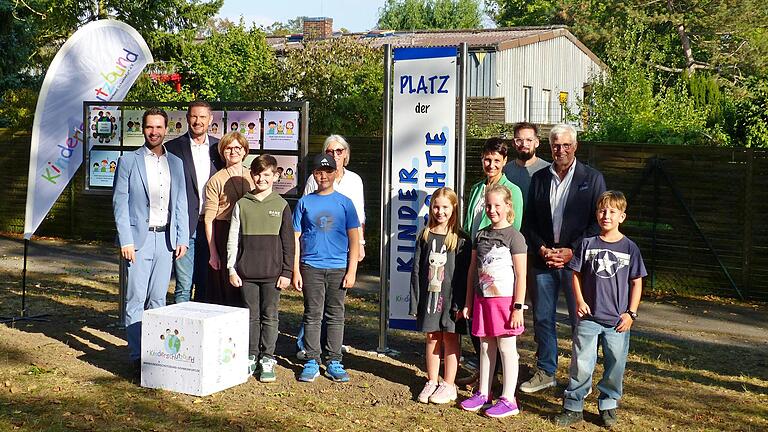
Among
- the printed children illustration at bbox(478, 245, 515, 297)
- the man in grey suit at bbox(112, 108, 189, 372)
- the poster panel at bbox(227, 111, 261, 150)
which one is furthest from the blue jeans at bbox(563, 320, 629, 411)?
the poster panel at bbox(227, 111, 261, 150)

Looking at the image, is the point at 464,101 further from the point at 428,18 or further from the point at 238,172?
the point at 428,18

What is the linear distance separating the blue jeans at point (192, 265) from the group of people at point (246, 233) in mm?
50

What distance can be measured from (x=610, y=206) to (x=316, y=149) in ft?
28.5

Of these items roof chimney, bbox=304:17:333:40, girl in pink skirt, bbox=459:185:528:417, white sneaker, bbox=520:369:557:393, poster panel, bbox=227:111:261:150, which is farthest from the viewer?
roof chimney, bbox=304:17:333:40

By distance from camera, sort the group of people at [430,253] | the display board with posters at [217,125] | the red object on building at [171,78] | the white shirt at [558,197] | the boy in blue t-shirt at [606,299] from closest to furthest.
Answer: the boy in blue t-shirt at [606,299]
the group of people at [430,253]
the white shirt at [558,197]
the display board with posters at [217,125]
the red object on building at [171,78]

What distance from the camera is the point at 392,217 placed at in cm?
818

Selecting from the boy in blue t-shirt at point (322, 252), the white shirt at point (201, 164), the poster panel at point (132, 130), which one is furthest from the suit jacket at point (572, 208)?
the poster panel at point (132, 130)

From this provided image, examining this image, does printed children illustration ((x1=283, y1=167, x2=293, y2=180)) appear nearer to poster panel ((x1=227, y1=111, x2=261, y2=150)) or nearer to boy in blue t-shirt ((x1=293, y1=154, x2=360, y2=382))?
poster panel ((x1=227, y1=111, x2=261, y2=150))

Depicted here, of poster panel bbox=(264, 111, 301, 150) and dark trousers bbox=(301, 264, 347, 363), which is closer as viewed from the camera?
dark trousers bbox=(301, 264, 347, 363)

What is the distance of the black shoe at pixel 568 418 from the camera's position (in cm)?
641

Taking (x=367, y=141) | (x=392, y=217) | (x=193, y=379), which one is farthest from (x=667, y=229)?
(x=193, y=379)

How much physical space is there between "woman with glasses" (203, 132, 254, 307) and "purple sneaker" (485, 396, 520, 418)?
7.48 feet

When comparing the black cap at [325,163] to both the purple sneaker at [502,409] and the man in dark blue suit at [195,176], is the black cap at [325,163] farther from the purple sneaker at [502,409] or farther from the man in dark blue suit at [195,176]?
the purple sneaker at [502,409]

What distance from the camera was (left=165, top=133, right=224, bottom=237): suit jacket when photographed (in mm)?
8133
